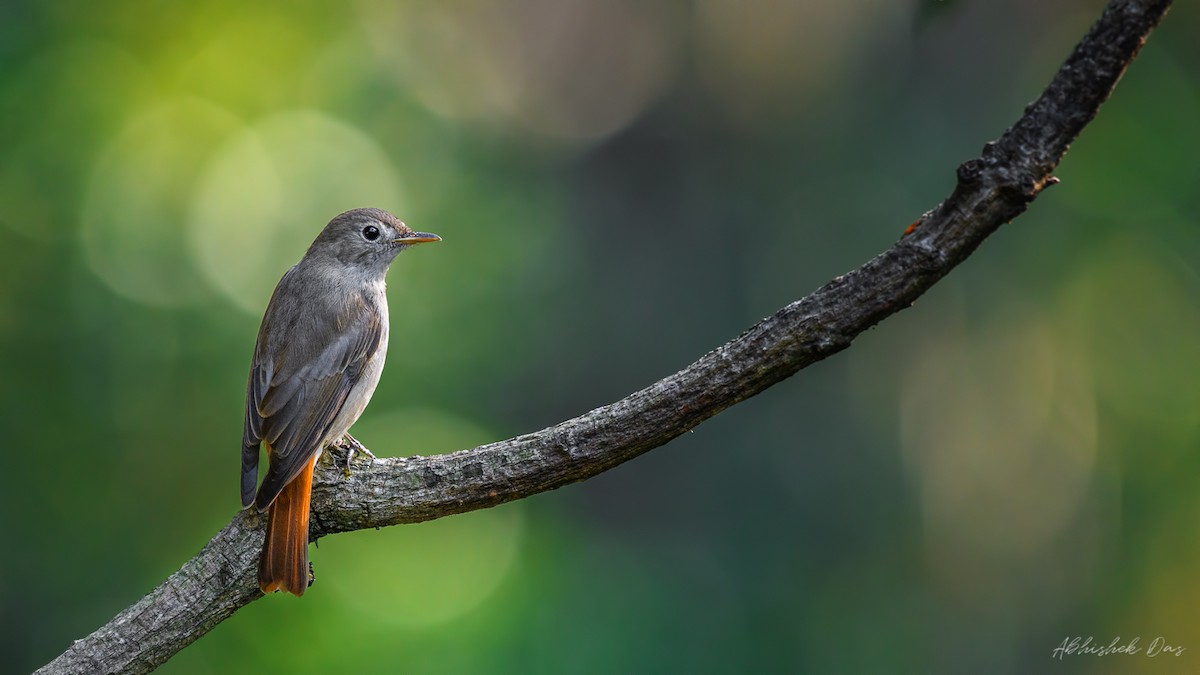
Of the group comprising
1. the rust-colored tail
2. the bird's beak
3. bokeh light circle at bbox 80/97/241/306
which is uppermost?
bokeh light circle at bbox 80/97/241/306

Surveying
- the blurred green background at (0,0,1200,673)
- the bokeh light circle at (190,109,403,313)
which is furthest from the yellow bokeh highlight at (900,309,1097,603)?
the bokeh light circle at (190,109,403,313)

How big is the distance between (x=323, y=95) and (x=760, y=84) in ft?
13.3

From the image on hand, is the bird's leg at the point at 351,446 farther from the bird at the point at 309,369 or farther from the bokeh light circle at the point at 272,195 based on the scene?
the bokeh light circle at the point at 272,195

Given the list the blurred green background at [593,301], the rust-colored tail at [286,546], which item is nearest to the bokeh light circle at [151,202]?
the blurred green background at [593,301]

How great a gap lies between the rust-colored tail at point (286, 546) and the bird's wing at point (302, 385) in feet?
0.52

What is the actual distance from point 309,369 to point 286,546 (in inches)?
39.5

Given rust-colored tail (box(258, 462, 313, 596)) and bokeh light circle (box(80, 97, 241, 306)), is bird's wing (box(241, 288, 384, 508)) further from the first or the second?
bokeh light circle (box(80, 97, 241, 306))

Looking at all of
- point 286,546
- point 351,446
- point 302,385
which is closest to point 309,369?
point 302,385

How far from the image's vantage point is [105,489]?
6656 millimetres

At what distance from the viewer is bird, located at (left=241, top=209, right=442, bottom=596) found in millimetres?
3592

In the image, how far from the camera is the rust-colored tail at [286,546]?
11.4 feet

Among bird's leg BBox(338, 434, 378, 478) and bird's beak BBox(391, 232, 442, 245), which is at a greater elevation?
bird's beak BBox(391, 232, 442, 245)

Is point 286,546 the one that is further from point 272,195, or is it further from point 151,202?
point 272,195

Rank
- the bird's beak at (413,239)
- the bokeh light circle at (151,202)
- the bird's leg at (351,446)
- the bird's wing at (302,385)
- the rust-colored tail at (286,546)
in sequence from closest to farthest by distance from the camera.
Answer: the rust-colored tail at (286,546), the bird's wing at (302,385), the bird's leg at (351,446), the bird's beak at (413,239), the bokeh light circle at (151,202)
